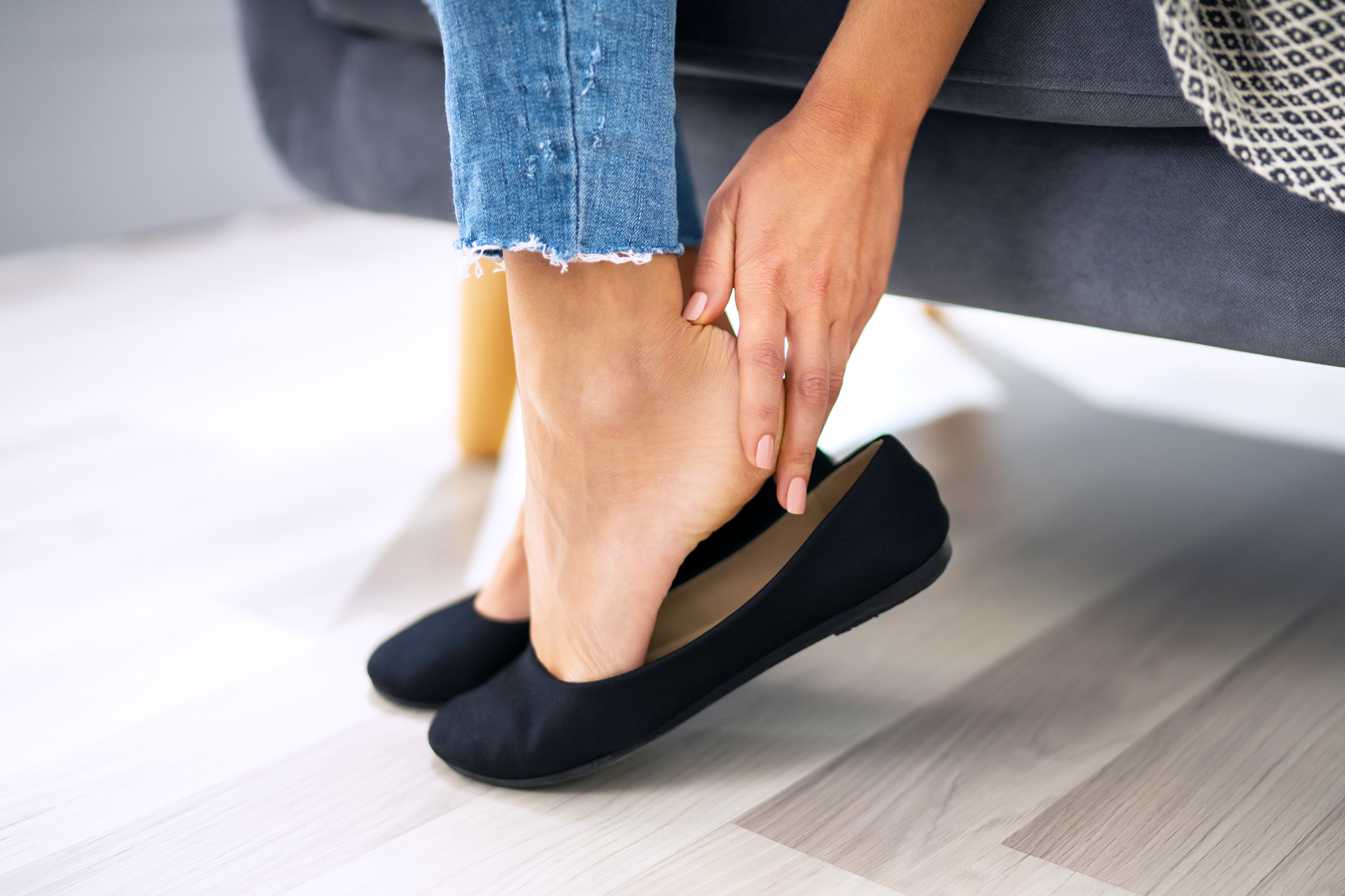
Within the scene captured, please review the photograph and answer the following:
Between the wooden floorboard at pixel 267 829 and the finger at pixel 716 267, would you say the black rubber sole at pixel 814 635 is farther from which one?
the finger at pixel 716 267

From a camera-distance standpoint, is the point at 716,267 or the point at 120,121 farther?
the point at 120,121

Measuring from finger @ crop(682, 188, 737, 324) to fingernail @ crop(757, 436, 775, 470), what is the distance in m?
0.07

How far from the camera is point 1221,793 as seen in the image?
0.55 m

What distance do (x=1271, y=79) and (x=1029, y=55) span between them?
5.1 inches

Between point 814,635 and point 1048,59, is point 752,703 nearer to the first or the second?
point 814,635

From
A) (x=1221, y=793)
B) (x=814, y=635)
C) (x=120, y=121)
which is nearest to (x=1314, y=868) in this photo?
(x=1221, y=793)

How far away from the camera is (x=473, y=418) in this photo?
3.56 feet

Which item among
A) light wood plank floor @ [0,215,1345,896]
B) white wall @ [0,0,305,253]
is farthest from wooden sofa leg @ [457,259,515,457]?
white wall @ [0,0,305,253]

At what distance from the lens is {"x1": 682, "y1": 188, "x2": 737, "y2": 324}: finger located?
0.55 meters

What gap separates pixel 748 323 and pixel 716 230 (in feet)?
0.16

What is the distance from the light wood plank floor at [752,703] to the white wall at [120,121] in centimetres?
115

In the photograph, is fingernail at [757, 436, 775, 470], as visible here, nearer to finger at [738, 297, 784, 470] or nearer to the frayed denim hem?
finger at [738, 297, 784, 470]

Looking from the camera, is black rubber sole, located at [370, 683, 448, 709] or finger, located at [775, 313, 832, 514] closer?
finger, located at [775, 313, 832, 514]

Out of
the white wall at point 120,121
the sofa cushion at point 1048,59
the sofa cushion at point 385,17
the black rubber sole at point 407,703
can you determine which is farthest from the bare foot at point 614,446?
the white wall at point 120,121
